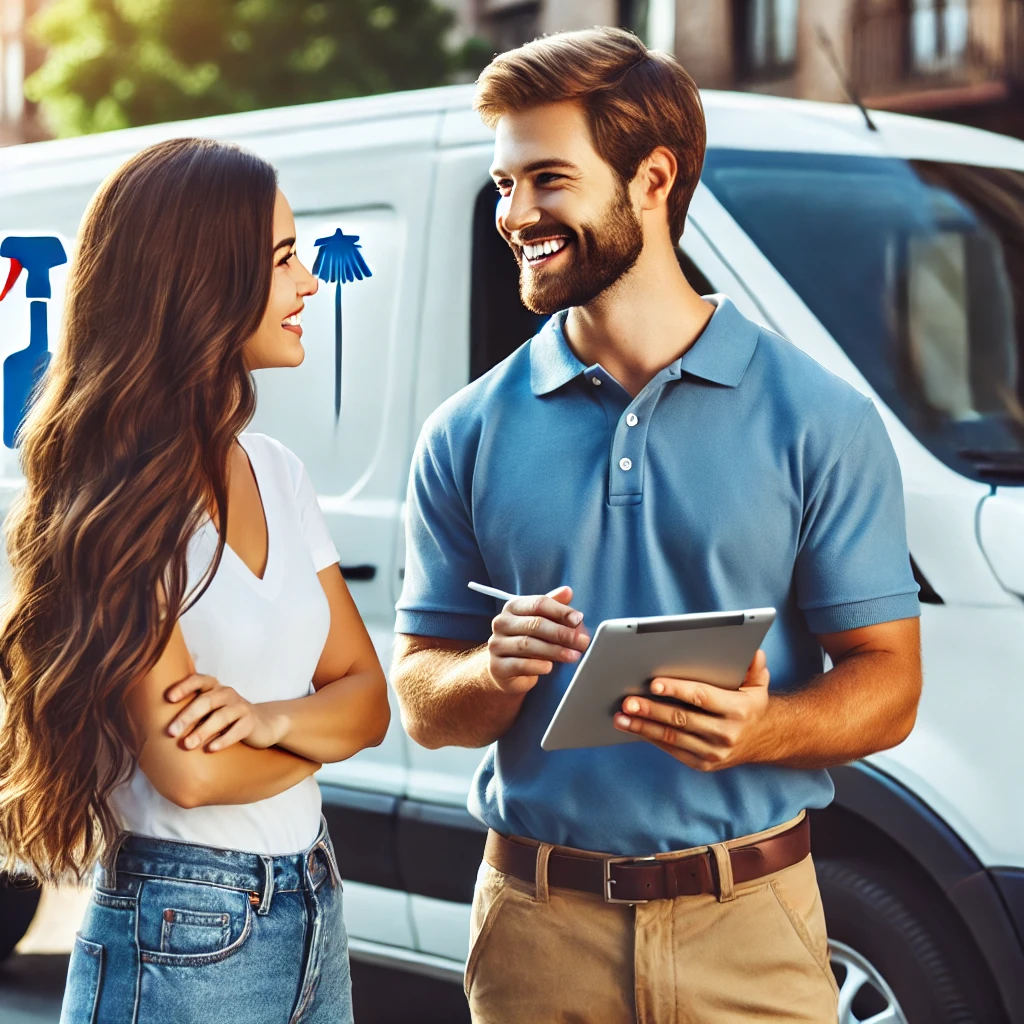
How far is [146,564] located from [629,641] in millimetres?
624

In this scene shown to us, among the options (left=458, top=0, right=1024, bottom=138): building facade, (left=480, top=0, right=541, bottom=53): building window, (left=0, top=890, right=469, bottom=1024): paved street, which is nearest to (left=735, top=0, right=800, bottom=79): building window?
(left=458, top=0, right=1024, bottom=138): building facade

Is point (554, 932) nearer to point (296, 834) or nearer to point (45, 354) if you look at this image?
point (296, 834)

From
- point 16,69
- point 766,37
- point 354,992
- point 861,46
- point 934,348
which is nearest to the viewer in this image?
point 934,348

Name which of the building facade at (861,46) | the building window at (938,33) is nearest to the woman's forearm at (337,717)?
the building facade at (861,46)

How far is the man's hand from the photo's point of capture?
1783 mm

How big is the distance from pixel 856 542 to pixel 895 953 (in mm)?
1167

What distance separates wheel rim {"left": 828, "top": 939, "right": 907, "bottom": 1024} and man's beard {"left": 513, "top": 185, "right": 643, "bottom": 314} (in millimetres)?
1442

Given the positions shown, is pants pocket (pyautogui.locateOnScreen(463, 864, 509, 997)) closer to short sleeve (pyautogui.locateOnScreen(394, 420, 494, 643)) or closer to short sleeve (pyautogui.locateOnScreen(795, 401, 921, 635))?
short sleeve (pyautogui.locateOnScreen(394, 420, 494, 643))

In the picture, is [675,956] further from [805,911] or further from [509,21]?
[509,21]

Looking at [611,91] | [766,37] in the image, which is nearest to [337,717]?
[611,91]

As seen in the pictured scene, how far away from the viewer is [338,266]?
3498mm

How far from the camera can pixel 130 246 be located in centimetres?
203

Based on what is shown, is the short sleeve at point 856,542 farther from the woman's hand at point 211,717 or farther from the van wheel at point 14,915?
the van wheel at point 14,915

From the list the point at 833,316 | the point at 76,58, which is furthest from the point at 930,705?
the point at 76,58
